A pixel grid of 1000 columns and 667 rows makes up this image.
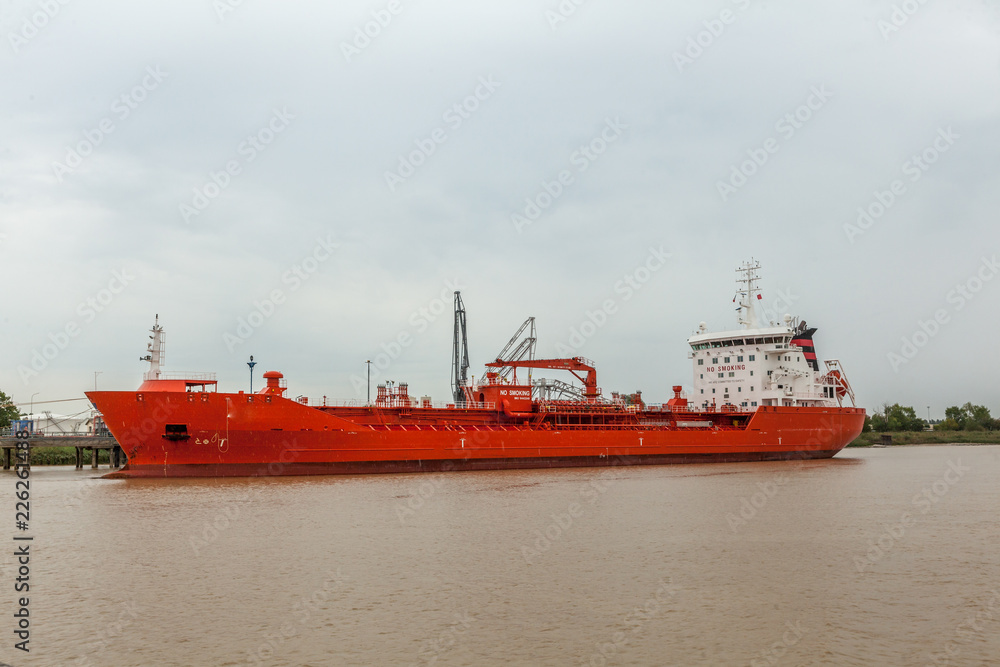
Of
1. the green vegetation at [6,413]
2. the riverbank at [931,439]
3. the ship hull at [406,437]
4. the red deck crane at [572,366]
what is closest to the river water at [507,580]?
the ship hull at [406,437]

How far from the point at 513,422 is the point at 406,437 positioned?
590 cm

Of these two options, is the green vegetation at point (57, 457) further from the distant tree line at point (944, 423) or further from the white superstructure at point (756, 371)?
the distant tree line at point (944, 423)

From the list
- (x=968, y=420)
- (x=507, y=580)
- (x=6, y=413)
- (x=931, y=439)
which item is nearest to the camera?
(x=507, y=580)

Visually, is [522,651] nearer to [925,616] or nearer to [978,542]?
[925,616]

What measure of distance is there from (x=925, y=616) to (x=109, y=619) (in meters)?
9.61

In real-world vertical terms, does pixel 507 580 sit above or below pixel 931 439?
above

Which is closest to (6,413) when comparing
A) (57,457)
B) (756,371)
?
(57,457)

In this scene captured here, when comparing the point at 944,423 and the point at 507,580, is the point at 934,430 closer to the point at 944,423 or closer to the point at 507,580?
the point at 944,423

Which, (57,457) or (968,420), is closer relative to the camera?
(57,457)

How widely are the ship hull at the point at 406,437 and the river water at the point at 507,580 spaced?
392 cm

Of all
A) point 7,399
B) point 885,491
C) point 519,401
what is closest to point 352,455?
point 519,401

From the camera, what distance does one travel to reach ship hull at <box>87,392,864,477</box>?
75.8 feet

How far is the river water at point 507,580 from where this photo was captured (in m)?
7.81

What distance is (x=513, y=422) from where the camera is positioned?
31.0m
